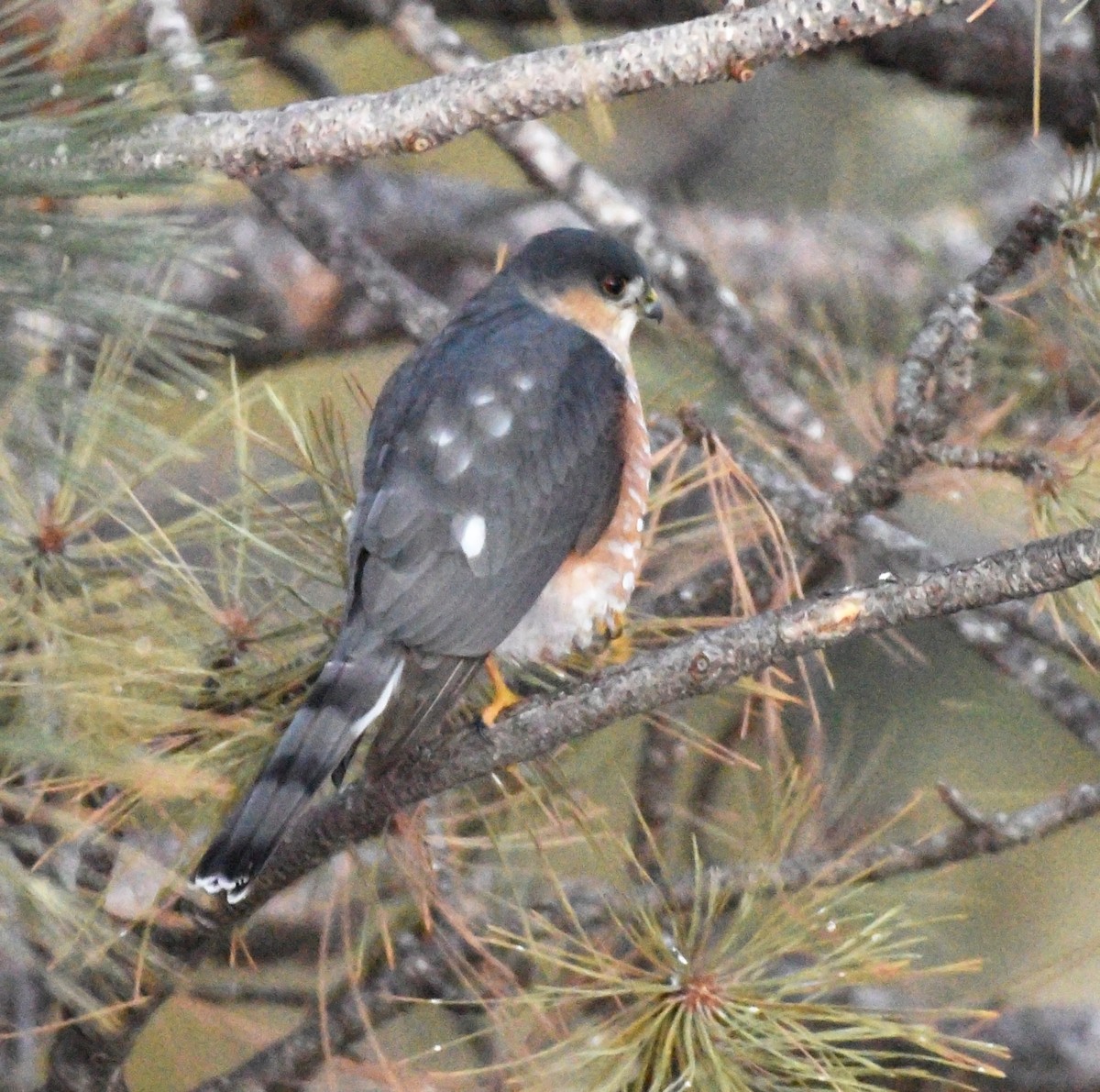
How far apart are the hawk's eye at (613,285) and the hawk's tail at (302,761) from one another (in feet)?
3.44

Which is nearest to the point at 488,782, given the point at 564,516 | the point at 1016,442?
the point at 564,516

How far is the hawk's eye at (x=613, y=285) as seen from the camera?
2955mm

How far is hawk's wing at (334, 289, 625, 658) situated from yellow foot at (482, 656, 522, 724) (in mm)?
120

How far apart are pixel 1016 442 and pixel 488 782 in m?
1.12

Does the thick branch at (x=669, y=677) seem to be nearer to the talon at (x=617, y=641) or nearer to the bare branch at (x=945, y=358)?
the talon at (x=617, y=641)

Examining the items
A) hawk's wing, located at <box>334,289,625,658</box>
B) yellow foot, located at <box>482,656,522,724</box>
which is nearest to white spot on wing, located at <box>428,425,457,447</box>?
hawk's wing, located at <box>334,289,625,658</box>

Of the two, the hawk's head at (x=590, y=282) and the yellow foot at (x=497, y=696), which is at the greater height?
the hawk's head at (x=590, y=282)

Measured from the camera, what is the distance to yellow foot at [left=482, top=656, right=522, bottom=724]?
7.61 ft

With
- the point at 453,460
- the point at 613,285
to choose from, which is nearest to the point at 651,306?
the point at 613,285

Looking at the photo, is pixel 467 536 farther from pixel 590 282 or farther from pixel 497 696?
pixel 590 282

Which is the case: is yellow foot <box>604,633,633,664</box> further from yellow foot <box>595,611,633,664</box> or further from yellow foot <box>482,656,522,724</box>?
yellow foot <box>482,656,522,724</box>

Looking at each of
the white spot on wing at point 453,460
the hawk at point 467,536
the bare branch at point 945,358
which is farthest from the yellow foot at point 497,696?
the bare branch at point 945,358

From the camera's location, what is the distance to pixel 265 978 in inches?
145

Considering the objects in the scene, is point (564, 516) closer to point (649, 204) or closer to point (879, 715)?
point (649, 204)
